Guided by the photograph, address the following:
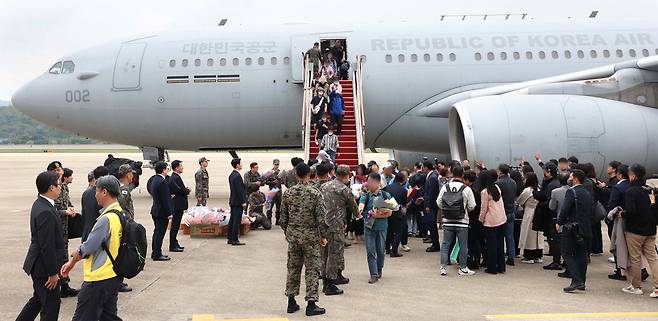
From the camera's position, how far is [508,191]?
9648mm

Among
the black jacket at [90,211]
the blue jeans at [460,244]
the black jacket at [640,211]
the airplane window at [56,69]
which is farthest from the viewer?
the airplane window at [56,69]

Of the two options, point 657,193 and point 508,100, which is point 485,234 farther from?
point 508,100

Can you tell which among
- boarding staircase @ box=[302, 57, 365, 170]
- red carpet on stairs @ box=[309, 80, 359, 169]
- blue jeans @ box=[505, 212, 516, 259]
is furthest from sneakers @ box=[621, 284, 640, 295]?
red carpet on stairs @ box=[309, 80, 359, 169]

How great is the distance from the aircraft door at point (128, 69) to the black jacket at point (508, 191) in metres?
11.0

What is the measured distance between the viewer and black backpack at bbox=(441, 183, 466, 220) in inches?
353

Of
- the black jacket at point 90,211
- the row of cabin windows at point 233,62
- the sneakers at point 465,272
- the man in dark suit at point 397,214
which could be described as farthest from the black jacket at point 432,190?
the row of cabin windows at point 233,62

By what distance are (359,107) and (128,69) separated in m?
6.25

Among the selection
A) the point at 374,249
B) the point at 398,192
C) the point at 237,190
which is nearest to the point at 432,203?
the point at 398,192

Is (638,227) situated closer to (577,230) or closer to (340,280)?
(577,230)

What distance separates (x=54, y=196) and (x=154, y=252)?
4269 millimetres

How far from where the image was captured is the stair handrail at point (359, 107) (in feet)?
49.4

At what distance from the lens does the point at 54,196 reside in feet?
19.7

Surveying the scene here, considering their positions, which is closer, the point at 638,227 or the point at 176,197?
the point at 638,227

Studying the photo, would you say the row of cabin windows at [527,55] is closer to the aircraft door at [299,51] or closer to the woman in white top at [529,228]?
the aircraft door at [299,51]
